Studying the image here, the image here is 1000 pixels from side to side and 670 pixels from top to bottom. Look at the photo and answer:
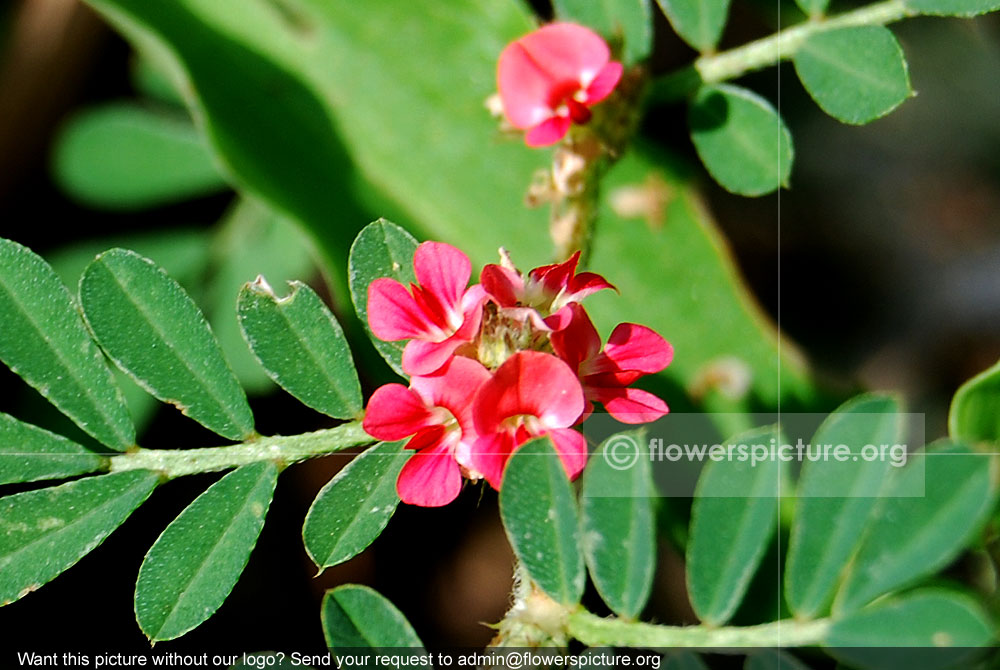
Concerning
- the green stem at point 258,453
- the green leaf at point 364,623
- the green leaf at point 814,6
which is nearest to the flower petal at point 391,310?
the green stem at point 258,453

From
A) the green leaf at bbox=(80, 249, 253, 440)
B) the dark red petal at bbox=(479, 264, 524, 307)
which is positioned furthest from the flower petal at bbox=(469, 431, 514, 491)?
the green leaf at bbox=(80, 249, 253, 440)

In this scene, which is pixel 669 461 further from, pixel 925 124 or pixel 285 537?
pixel 925 124

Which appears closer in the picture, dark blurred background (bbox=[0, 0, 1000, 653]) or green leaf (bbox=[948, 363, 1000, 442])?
green leaf (bbox=[948, 363, 1000, 442])

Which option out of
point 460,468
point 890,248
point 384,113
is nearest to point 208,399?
point 460,468

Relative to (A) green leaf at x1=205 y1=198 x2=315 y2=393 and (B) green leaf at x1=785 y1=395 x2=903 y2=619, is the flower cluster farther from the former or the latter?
(A) green leaf at x1=205 y1=198 x2=315 y2=393

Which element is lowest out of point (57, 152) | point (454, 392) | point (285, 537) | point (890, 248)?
point (454, 392)

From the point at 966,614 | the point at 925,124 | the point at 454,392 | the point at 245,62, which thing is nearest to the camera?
the point at 966,614
